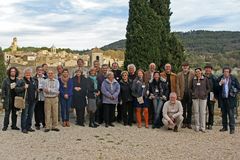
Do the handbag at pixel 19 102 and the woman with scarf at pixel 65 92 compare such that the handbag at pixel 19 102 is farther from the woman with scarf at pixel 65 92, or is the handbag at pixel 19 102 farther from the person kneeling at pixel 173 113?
the person kneeling at pixel 173 113

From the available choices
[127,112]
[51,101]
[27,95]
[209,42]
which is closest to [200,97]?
[127,112]

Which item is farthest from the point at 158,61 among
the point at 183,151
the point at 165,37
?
the point at 183,151

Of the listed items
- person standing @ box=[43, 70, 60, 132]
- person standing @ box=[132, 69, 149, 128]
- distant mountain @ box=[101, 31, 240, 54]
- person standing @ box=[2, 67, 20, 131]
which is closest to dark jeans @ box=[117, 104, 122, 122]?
person standing @ box=[132, 69, 149, 128]

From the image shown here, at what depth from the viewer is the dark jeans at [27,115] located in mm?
10000

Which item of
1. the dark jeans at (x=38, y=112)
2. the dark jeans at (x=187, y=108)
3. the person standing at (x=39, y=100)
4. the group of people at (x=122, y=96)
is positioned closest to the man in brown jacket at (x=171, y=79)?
the group of people at (x=122, y=96)

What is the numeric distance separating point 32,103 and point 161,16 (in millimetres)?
6171

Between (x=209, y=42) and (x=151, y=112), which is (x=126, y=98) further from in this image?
(x=209, y=42)

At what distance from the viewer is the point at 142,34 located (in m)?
13.2

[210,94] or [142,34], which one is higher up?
[142,34]

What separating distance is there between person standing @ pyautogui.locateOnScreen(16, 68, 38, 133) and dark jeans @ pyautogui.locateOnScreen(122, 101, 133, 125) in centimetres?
253

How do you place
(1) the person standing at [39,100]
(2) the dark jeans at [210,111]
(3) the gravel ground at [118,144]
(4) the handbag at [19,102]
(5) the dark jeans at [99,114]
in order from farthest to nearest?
(5) the dark jeans at [99,114] < (2) the dark jeans at [210,111] < (1) the person standing at [39,100] < (4) the handbag at [19,102] < (3) the gravel ground at [118,144]

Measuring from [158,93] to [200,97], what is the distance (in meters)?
1.17

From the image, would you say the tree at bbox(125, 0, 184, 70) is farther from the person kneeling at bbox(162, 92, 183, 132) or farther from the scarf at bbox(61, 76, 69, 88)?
the scarf at bbox(61, 76, 69, 88)

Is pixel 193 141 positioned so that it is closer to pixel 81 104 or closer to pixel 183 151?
pixel 183 151
